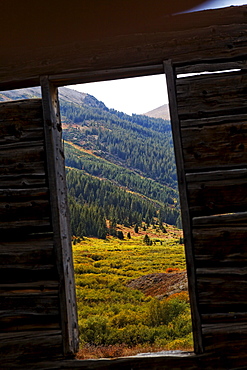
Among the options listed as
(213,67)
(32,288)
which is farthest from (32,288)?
(213,67)

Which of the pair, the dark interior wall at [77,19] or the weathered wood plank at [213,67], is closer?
the weathered wood plank at [213,67]

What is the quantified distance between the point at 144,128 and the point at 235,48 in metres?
16.4

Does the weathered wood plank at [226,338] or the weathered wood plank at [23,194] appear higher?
the weathered wood plank at [23,194]

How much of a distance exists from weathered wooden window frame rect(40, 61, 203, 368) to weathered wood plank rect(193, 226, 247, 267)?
0.08 metres

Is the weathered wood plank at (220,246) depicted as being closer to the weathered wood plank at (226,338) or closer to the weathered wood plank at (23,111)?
the weathered wood plank at (226,338)

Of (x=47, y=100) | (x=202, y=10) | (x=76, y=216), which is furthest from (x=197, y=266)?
(x=76, y=216)

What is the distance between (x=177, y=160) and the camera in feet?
9.23

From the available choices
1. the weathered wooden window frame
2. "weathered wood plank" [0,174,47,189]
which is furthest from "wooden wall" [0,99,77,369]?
the weathered wooden window frame

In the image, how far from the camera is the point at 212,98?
2.83 m

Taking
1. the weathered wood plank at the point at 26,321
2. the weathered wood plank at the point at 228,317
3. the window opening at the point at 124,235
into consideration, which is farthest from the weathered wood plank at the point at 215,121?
the window opening at the point at 124,235

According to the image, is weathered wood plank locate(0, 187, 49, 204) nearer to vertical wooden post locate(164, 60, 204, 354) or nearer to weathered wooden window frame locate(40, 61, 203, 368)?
weathered wooden window frame locate(40, 61, 203, 368)

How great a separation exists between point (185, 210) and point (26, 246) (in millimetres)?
1460

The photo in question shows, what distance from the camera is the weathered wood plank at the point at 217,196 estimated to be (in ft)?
8.99

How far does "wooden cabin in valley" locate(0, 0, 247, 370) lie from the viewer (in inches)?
106
